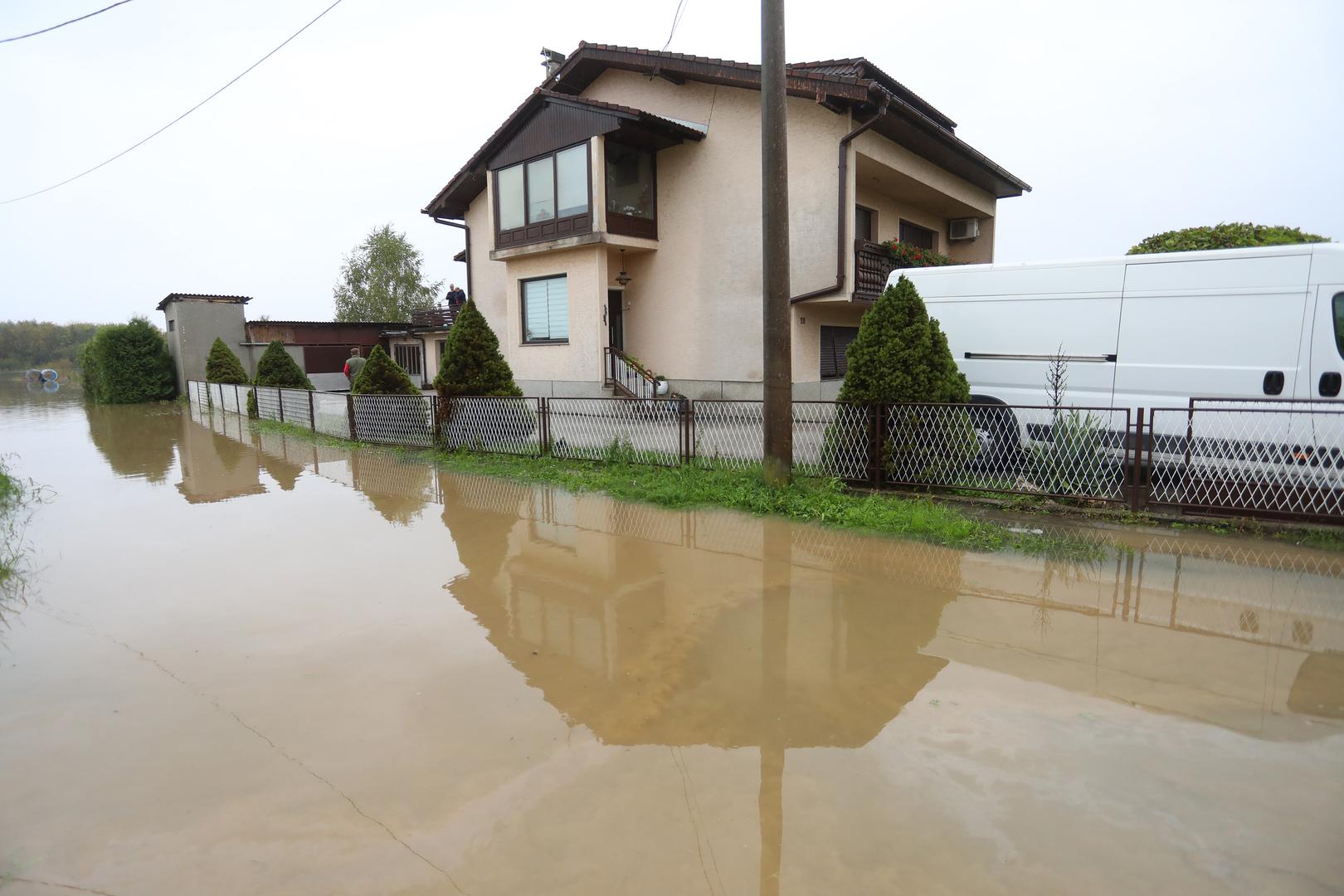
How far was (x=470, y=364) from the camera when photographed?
1226 centimetres

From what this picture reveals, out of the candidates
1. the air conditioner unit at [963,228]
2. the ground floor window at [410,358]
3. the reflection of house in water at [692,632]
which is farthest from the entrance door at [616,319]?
the ground floor window at [410,358]

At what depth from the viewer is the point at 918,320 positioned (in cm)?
807

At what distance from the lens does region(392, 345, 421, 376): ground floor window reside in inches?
1276

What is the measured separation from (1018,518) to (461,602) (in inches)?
206

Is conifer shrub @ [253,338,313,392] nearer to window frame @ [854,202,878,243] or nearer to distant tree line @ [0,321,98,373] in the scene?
window frame @ [854,202,878,243]

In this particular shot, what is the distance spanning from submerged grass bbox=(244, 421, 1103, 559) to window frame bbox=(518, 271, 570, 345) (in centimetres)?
673

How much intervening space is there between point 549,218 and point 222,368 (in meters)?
16.1

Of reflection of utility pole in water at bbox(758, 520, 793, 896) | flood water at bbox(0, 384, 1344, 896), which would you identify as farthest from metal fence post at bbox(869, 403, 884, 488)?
reflection of utility pole in water at bbox(758, 520, 793, 896)

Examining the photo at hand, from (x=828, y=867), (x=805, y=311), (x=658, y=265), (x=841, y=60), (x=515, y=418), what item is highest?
(x=841, y=60)

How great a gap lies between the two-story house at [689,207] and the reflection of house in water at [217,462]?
21.4 feet

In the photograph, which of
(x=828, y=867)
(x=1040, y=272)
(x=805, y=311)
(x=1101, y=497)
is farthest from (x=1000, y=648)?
(x=805, y=311)

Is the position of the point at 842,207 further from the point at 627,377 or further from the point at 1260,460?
the point at 1260,460

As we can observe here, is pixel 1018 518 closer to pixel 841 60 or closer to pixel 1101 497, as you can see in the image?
pixel 1101 497

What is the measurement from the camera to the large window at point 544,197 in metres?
16.3
